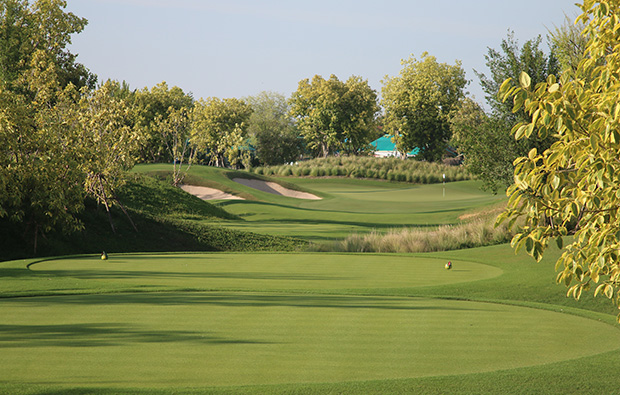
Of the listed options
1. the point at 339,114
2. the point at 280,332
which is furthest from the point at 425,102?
the point at 280,332

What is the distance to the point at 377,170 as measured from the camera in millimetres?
65688

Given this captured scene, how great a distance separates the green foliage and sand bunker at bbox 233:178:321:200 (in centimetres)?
1763

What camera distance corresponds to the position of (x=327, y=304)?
8.55 metres

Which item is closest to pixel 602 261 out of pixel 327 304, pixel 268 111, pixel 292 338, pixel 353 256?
pixel 292 338

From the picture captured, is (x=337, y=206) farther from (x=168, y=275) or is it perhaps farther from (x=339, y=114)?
(x=339, y=114)

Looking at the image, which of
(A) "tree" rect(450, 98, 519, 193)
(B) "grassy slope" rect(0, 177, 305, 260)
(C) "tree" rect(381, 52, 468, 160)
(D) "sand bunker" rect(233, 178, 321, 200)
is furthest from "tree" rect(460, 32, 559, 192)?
(C) "tree" rect(381, 52, 468, 160)

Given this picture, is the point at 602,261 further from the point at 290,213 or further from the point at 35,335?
the point at 290,213

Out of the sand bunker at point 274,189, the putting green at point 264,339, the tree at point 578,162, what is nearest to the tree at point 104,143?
the putting green at point 264,339

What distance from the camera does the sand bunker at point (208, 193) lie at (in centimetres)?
4069

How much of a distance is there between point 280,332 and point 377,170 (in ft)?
196

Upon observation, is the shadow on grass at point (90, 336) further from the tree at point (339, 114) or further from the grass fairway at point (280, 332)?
the tree at point (339, 114)

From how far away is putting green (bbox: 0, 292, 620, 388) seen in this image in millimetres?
5147

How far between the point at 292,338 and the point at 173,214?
2445 cm

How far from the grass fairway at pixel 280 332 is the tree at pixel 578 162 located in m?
1.35
